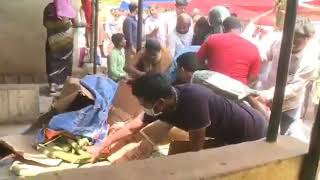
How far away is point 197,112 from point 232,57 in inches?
59.9

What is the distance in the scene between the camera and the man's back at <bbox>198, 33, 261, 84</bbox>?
388 cm

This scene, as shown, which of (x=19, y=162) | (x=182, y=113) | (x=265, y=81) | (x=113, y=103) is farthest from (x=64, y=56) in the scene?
(x=182, y=113)

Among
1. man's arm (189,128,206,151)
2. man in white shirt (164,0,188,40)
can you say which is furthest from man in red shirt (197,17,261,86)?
man in white shirt (164,0,188,40)

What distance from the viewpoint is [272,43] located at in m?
5.37

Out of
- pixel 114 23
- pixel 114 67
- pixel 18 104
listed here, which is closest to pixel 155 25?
pixel 114 23

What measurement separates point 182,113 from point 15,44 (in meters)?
5.29

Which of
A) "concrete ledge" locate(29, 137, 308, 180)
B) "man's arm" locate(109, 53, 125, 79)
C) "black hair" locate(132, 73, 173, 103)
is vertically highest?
"black hair" locate(132, 73, 173, 103)

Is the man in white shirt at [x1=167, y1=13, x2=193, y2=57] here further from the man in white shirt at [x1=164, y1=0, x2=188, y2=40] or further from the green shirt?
the green shirt

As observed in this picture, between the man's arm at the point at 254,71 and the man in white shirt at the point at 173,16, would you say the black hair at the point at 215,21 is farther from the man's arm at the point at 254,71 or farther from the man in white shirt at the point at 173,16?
the man's arm at the point at 254,71

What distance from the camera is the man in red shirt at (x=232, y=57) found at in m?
3.88

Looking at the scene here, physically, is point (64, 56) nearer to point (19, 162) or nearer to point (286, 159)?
point (19, 162)

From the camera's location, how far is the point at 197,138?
2.52 metres

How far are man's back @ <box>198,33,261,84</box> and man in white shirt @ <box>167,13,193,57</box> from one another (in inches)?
88.6

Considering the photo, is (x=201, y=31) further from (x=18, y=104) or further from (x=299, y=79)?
(x=18, y=104)
